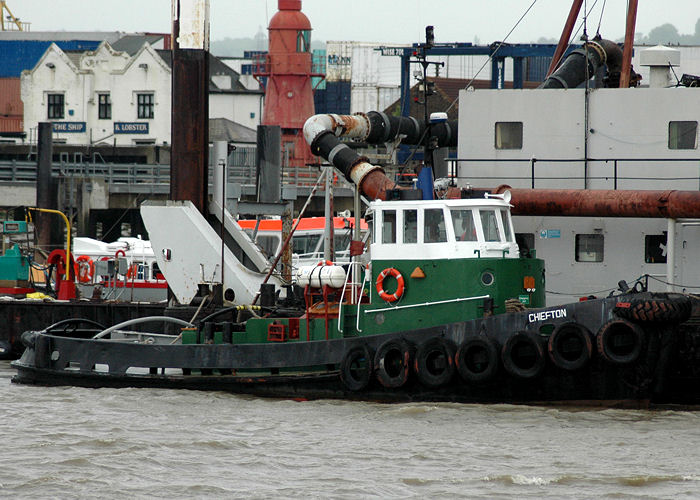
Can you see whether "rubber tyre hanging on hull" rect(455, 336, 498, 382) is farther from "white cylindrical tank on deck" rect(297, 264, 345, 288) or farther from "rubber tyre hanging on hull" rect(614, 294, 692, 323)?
"white cylindrical tank on deck" rect(297, 264, 345, 288)

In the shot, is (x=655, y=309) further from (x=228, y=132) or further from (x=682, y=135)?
(x=228, y=132)

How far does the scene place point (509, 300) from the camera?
604 inches

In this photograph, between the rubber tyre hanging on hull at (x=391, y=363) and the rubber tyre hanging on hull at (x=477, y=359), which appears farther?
the rubber tyre hanging on hull at (x=391, y=363)

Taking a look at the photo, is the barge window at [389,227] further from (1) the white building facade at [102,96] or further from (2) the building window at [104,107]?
(2) the building window at [104,107]

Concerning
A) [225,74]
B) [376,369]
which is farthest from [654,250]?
[225,74]

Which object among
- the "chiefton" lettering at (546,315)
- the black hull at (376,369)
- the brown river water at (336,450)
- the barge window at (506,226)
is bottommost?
the brown river water at (336,450)

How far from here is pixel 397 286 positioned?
51.7 feet

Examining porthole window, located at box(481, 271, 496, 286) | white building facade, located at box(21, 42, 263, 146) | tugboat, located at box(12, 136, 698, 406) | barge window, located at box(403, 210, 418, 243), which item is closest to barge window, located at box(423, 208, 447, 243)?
tugboat, located at box(12, 136, 698, 406)

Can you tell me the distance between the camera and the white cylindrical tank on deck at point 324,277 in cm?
1622

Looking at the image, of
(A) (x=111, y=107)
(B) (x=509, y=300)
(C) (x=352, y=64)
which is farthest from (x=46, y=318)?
(C) (x=352, y=64)

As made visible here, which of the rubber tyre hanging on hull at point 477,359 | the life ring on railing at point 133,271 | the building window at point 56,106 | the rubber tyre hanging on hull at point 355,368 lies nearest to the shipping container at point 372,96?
the building window at point 56,106

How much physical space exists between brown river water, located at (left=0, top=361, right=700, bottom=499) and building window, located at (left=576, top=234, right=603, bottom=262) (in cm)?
455

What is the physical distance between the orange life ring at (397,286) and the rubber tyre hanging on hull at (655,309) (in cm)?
296

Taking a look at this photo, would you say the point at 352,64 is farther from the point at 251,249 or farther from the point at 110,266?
the point at 251,249
